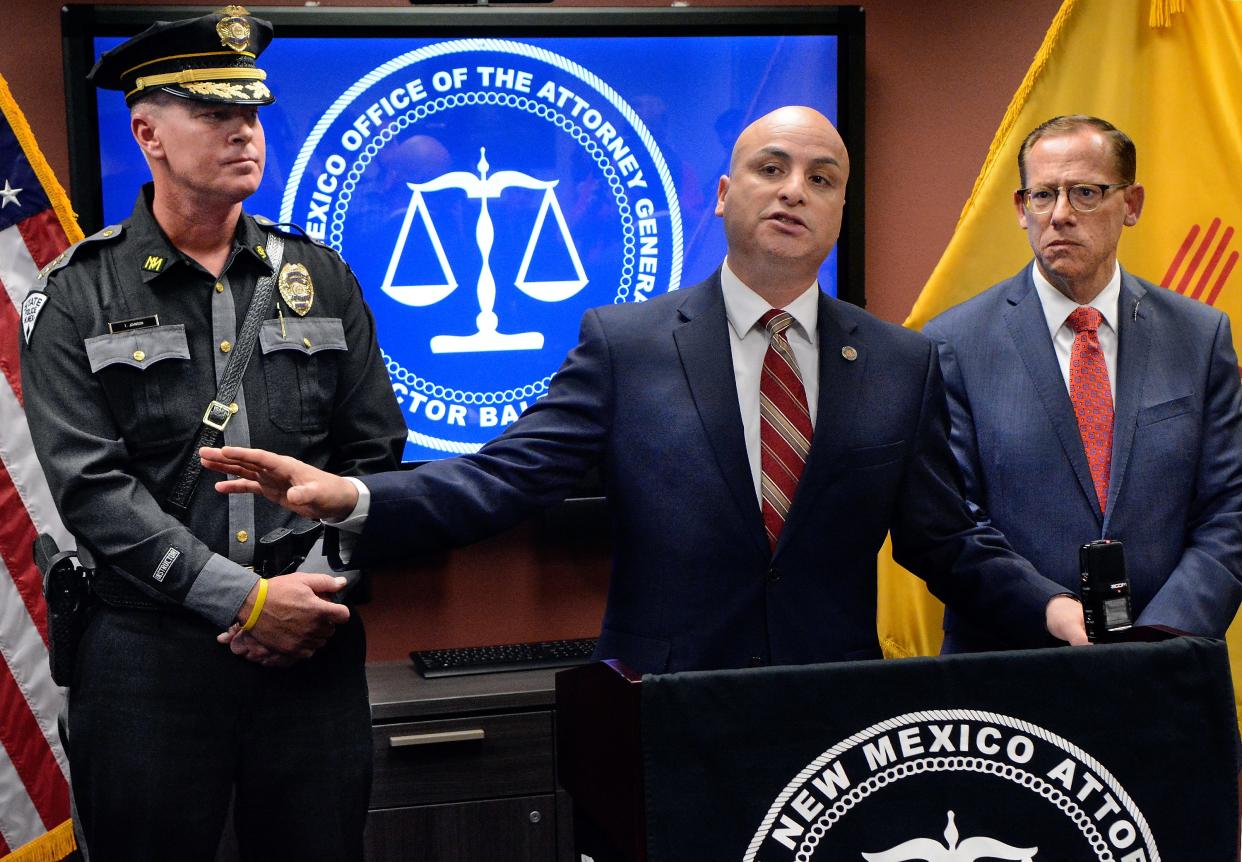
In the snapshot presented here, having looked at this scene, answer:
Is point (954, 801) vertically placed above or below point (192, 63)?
below

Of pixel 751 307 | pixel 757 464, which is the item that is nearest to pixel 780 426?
pixel 757 464

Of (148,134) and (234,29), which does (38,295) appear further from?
(234,29)

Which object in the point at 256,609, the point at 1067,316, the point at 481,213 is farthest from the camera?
the point at 481,213

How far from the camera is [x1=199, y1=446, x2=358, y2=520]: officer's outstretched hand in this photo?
1.55 meters

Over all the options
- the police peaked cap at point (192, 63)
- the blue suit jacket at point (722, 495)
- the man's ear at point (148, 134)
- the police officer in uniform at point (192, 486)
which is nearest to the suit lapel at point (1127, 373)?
the blue suit jacket at point (722, 495)

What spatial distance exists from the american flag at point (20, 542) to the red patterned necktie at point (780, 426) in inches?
70.7

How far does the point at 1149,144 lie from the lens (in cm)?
309

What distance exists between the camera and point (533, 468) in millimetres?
1773

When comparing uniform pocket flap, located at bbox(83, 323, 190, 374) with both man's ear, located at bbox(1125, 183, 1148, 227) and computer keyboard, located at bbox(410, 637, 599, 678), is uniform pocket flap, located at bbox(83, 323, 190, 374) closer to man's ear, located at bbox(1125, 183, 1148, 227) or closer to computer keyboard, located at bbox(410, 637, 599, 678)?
computer keyboard, located at bbox(410, 637, 599, 678)

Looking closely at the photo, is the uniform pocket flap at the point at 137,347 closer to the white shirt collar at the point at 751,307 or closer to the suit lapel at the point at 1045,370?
the white shirt collar at the point at 751,307

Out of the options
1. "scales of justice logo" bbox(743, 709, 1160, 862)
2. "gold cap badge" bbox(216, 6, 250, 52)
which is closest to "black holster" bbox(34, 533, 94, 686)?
"gold cap badge" bbox(216, 6, 250, 52)

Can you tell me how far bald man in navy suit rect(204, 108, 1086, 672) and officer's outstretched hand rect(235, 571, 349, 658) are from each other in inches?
16.9

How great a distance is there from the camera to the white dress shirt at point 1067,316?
2.32 metres

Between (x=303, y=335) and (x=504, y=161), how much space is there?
120 cm
